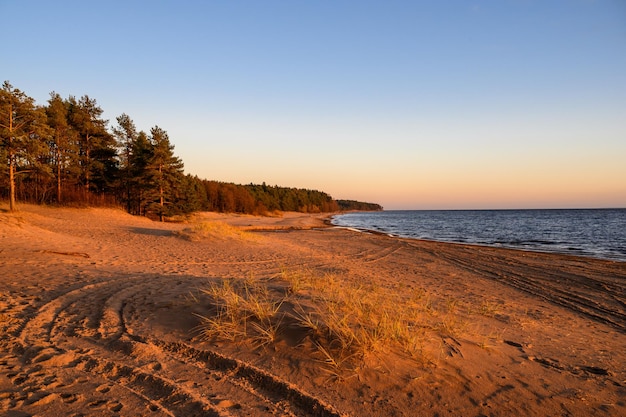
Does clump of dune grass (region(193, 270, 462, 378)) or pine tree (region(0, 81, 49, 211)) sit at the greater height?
pine tree (region(0, 81, 49, 211))

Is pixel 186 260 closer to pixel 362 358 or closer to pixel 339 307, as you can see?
pixel 339 307

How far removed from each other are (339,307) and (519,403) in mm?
2426

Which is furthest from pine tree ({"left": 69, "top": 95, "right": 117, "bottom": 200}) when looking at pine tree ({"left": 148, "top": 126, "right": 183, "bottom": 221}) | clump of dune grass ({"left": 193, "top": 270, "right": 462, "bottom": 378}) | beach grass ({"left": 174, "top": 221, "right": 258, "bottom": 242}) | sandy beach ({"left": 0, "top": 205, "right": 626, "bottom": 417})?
clump of dune grass ({"left": 193, "top": 270, "right": 462, "bottom": 378})

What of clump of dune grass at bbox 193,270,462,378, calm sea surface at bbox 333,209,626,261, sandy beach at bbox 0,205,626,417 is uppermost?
clump of dune grass at bbox 193,270,462,378

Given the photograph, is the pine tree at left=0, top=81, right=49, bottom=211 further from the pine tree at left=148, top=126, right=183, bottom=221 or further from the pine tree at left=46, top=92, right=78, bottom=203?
the pine tree at left=148, top=126, right=183, bottom=221

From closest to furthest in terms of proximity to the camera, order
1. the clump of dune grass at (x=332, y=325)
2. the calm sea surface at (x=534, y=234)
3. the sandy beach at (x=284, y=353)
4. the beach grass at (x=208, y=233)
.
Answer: the sandy beach at (x=284, y=353), the clump of dune grass at (x=332, y=325), the beach grass at (x=208, y=233), the calm sea surface at (x=534, y=234)

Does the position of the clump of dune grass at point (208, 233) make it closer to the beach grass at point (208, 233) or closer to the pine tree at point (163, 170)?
the beach grass at point (208, 233)

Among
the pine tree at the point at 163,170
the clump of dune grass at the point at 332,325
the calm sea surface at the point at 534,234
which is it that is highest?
the pine tree at the point at 163,170

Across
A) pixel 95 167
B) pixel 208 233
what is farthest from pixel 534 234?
pixel 95 167

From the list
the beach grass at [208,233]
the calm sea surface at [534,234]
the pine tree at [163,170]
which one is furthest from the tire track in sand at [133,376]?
the pine tree at [163,170]

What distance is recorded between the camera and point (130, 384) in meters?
3.21

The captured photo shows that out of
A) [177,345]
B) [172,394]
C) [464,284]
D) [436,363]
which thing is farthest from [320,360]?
[464,284]

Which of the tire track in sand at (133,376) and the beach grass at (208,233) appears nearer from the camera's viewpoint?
the tire track in sand at (133,376)

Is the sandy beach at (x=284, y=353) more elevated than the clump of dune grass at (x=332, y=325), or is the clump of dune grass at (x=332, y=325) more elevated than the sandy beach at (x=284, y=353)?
the clump of dune grass at (x=332, y=325)
